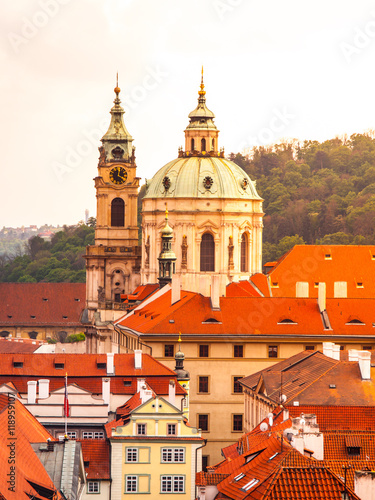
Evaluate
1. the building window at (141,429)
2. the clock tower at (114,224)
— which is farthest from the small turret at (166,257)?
the building window at (141,429)

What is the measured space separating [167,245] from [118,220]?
21.2m

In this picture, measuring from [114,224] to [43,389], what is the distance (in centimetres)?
6860

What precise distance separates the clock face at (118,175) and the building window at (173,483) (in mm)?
79958

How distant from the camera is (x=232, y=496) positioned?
168ft

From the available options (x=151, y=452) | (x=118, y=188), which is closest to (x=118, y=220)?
(x=118, y=188)

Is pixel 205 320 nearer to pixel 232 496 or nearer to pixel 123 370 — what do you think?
pixel 123 370

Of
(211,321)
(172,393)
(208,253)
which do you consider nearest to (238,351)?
(211,321)

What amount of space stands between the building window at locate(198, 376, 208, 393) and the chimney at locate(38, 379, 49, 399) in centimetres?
1820

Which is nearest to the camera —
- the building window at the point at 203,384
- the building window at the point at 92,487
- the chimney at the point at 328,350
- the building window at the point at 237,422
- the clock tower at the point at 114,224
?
the building window at the point at 92,487

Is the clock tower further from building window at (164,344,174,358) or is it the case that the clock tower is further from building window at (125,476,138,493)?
building window at (125,476,138,493)

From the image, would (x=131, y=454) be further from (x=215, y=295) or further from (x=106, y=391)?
(x=215, y=295)

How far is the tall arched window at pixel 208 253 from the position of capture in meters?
125

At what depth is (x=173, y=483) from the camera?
66.0 meters

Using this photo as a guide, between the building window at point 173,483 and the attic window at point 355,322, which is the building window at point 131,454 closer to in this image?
the building window at point 173,483
